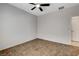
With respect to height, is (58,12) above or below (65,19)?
above

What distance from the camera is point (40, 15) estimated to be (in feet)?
14.3

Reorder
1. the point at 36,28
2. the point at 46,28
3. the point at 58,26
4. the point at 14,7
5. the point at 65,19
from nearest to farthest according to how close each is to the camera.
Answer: the point at 14,7 → the point at 65,19 → the point at 58,26 → the point at 46,28 → the point at 36,28

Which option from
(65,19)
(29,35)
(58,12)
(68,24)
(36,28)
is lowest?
(29,35)

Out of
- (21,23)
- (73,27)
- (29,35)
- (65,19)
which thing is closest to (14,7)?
(21,23)

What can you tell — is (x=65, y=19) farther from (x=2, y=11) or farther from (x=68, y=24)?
(x=2, y=11)

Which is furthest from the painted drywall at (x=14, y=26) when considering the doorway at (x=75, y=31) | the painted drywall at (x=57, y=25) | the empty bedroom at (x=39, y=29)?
the doorway at (x=75, y=31)

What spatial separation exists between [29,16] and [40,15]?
70 cm

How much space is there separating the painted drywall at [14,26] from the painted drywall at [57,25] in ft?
1.99

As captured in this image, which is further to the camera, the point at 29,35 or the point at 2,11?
the point at 29,35

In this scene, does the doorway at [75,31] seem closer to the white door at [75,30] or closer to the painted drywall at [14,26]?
the white door at [75,30]

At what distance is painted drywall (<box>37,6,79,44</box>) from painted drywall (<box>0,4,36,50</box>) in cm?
61

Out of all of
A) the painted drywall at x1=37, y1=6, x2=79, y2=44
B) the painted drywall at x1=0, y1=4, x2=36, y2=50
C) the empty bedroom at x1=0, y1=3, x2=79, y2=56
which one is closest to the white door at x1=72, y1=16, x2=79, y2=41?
the empty bedroom at x1=0, y1=3, x2=79, y2=56

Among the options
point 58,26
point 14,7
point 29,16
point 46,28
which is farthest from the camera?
point 46,28

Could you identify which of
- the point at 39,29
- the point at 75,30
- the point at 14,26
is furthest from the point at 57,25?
the point at 14,26
